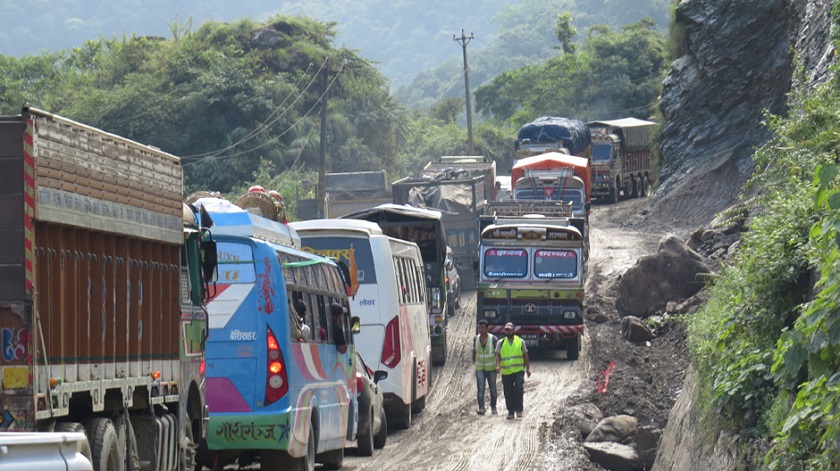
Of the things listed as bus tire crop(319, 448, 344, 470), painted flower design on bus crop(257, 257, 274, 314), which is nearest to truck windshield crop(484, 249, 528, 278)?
bus tire crop(319, 448, 344, 470)

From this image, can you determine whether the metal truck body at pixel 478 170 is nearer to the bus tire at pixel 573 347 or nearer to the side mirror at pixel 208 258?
the bus tire at pixel 573 347

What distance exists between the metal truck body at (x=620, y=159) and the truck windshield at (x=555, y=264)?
26.7 meters

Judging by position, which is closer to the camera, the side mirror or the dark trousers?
the side mirror

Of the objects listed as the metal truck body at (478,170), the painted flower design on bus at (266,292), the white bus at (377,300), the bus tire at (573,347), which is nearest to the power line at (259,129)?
the metal truck body at (478,170)

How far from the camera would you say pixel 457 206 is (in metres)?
36.0

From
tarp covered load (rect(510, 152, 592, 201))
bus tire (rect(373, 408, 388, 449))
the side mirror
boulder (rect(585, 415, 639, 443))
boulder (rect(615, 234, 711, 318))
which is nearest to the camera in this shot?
the side mirror

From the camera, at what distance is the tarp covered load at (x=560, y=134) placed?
4844cm

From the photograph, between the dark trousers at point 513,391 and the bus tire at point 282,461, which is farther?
the dark trousers at point 513,391

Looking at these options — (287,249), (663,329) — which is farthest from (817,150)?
(663,329)

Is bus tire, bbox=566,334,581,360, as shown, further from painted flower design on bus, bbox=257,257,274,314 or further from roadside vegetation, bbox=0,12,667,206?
roadside vegetation, bbox=0,12,667,206

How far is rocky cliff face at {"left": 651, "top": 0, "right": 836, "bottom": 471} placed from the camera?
3616 centimetres

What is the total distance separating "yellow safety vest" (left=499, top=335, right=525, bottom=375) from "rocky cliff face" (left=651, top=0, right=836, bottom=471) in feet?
56.0

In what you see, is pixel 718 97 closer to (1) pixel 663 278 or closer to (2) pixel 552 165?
(2) pixel 552 165

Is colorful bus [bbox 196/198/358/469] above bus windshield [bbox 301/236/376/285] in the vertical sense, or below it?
below
